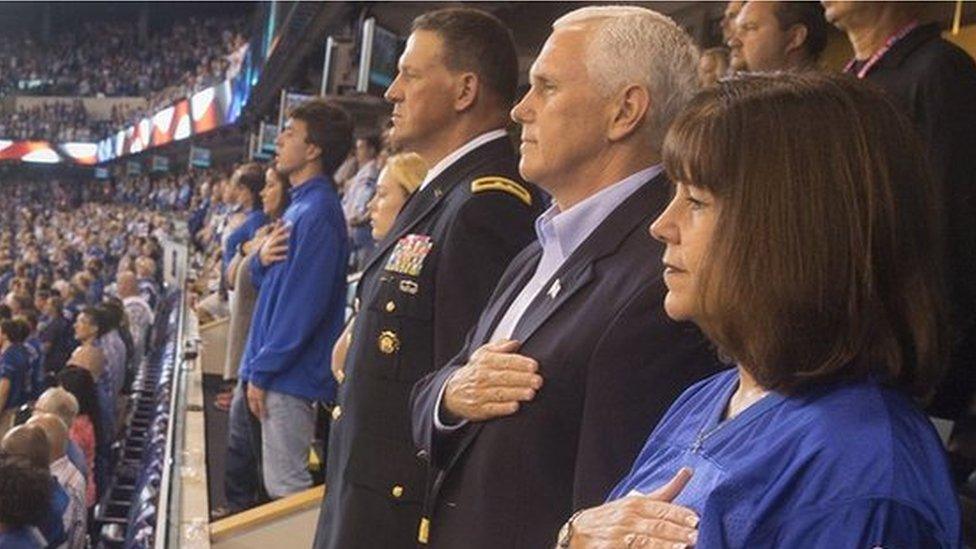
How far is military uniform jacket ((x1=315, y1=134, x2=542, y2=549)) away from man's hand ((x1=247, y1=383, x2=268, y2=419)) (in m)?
1.24

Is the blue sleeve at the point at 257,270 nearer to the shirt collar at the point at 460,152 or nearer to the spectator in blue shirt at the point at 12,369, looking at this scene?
the shirt collar at the point at 460,152

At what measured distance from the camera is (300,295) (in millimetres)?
3084

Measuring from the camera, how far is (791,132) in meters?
0.88

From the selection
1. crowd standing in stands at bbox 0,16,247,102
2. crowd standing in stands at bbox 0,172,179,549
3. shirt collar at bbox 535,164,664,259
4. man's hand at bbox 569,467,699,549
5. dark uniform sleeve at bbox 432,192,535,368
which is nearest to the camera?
man's hand at bbox 569,467,699,549

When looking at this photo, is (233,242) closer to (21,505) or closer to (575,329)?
(21,505)

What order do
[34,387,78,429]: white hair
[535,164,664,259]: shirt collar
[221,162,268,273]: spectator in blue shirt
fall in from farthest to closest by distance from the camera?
[221,162,268,273]: spectator in blue shirt < [34,387,78,429]: white hair < [535,164,664,259]: shirt collar

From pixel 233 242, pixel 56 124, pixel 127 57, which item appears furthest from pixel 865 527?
pixel 127 57

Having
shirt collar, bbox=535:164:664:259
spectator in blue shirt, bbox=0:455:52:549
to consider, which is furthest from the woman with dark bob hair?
spectator in blue shirt, bbox=0:455:52:549

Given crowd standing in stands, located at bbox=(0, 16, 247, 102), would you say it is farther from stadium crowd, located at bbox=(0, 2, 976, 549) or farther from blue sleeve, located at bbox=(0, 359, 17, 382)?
stadium crowd, located at bbox=(0, 2, 976, 549)

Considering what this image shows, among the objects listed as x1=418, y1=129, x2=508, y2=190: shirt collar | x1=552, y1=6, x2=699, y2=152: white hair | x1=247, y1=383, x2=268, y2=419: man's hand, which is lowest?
x1=247, y1=383, x2=268, y2=419: man's hand

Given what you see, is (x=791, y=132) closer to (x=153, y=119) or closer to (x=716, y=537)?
(x=716, y=537)

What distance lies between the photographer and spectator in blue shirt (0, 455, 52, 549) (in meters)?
2.76

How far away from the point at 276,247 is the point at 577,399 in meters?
1.98

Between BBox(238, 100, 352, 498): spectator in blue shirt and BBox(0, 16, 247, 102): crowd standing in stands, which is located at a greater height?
BBox(0, 16, 247, 102): crowd standing in stands
